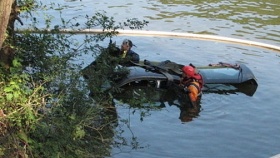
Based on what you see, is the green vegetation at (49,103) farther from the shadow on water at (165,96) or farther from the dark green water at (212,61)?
the shadow on water at (165,96)

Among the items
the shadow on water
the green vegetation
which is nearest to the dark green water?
the shadow on water

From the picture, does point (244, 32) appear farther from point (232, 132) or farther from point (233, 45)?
point (232, 132)

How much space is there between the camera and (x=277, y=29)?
17.4 m

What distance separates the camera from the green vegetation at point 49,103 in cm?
587

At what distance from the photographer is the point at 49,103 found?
20.7 ft

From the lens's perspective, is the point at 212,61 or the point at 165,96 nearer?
the point at 165,96

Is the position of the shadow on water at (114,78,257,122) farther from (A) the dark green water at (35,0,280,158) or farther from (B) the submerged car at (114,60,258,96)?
(A) the dark green water at (35,0,280,158)

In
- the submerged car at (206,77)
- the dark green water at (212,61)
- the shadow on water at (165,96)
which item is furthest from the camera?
the submerged car at (206,77)

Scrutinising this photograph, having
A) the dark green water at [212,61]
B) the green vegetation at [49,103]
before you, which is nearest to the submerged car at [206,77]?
the dark green water at [212,61]

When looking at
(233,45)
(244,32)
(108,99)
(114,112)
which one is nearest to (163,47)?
(233,45)

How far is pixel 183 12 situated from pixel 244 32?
3118 millimetres

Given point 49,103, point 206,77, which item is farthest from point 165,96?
point 49,103

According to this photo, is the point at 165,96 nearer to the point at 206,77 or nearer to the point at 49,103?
the point at 206,77

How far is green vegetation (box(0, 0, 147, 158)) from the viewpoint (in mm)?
5871
